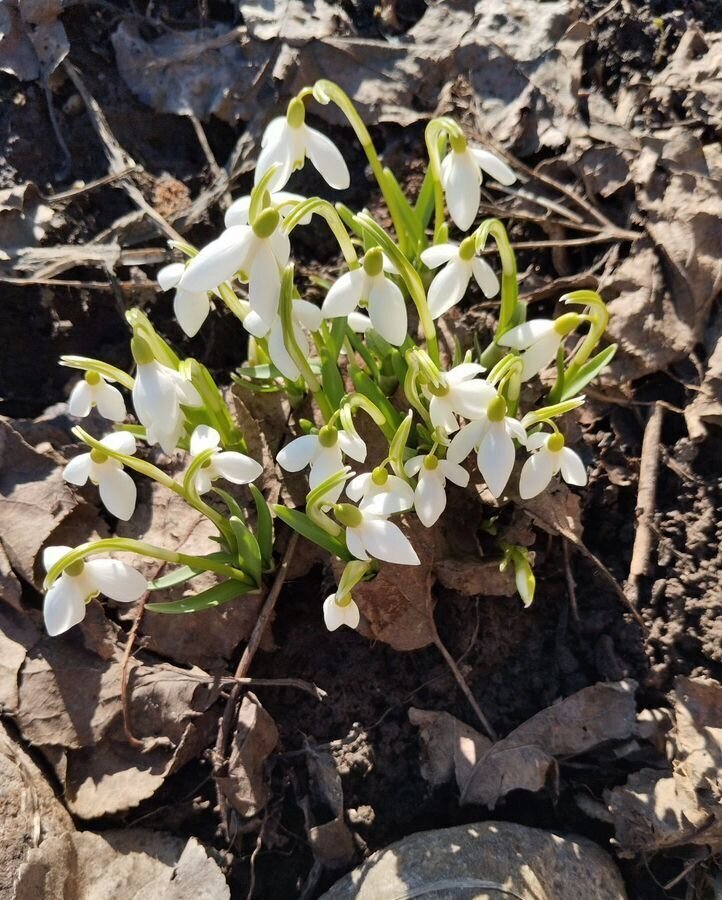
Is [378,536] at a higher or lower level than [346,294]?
lower

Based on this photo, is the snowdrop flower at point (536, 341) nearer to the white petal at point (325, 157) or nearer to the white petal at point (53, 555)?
the white petal at point (325, 157)

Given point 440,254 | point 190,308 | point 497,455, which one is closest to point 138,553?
point 190,308

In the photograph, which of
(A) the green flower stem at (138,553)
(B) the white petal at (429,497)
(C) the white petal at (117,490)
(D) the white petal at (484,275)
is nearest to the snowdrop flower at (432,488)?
(B) the white petal at (429,497)

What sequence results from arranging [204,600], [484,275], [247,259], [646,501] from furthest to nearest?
[646,501]
[204,600]
[484,275]
[247,259]

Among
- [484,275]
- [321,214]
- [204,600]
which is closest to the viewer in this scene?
[321,214]

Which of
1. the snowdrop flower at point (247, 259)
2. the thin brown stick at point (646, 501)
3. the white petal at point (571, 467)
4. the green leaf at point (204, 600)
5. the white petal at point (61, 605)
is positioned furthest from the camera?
the thin brown stick at point (646, 501)

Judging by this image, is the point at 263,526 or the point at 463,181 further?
the point at 263,526

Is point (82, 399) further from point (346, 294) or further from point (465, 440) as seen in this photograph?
point (465, 440)
